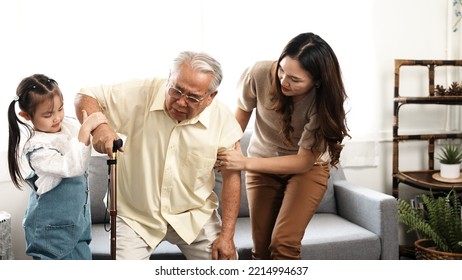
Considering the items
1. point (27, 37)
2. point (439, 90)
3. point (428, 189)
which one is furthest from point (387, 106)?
point (27, 37)

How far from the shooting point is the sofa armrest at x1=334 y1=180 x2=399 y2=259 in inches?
108

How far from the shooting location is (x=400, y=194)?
3432 millimetres

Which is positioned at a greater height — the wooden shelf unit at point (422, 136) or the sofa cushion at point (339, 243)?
the wooden shelf unit at point (422, 136)

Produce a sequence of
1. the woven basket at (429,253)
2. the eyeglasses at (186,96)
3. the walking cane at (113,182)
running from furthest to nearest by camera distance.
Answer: the woven basket at (429,253) < the eyeglasses at (186,96) < the walking cane at (113,182)

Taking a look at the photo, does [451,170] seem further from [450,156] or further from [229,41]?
[229,41]

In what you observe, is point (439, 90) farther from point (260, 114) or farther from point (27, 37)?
point (27, 37)

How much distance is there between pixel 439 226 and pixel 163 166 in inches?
68.7

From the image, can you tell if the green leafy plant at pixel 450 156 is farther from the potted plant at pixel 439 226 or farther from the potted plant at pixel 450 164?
the potted plant at pixel 439 226

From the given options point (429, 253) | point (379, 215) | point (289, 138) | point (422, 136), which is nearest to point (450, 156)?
point (422, 136)

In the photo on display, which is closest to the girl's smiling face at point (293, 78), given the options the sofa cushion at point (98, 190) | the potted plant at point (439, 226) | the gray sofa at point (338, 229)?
the gray sofa at point (338, 229)

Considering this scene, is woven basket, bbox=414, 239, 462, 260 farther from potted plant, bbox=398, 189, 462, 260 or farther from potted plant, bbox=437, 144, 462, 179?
potted plant, bbox=437, 144, 462, 179

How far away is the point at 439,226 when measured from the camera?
2973mm

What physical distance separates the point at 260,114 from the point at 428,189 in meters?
1.63

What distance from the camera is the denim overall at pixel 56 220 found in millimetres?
1723
